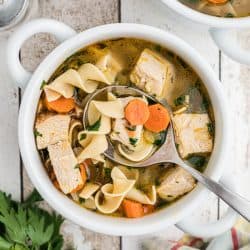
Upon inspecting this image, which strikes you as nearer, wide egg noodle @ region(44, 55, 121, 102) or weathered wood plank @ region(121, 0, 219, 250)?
wide egg noodle @ region(44, 55, 121, 102)

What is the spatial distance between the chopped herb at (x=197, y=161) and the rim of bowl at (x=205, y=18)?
A: 33 centimetres

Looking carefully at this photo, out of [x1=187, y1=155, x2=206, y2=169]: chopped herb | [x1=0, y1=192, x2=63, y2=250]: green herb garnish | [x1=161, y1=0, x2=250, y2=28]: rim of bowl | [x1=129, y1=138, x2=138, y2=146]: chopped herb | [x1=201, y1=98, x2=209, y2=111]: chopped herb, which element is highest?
[x1=161, y1=0, x2=250, y2=28]: rim of bowl

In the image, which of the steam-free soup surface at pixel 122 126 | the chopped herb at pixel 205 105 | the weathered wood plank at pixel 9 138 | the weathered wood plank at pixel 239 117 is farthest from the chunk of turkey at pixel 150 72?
the weathered wood plank at pixel 9 138

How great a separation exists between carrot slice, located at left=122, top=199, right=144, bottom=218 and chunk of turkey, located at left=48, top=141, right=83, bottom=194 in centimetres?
14

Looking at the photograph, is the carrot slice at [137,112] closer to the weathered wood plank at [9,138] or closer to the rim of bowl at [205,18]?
the rim of bowl at [205,18]

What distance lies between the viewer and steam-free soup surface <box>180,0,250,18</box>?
6.03 ft

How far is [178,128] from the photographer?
1.80 metres

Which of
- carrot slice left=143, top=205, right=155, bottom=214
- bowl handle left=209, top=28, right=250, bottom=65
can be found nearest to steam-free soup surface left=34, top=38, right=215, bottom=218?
carrot slice left=143, top=205, right=155, bottom=214

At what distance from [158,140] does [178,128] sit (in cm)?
6

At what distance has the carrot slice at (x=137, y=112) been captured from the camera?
1.74 metres

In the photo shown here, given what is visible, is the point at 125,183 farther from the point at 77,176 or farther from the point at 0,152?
the point at 0,152

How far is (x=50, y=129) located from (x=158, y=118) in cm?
25

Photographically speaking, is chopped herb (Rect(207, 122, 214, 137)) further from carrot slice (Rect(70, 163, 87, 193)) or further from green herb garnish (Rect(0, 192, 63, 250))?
green herb garnish (Rect(0, 192, 63, 250))

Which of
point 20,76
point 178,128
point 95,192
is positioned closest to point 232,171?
point 178,128
